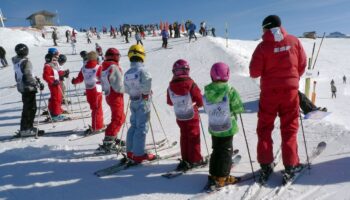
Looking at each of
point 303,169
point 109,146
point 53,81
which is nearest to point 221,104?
point 303,169

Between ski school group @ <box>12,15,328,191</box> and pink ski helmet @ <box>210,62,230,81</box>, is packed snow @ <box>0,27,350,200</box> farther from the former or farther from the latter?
pink ski helmet @ <box>210,62,230,81</box>

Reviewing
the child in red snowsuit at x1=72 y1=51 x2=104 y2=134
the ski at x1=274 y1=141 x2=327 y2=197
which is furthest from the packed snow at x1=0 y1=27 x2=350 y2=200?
the child in red snowsuit at x1=72 y1=51 x2=104 y2=134

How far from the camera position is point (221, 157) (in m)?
4.58

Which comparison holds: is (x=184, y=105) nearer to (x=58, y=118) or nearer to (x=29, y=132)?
(x=29, y=132)

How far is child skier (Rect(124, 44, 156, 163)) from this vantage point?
5.64m

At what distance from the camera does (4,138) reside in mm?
8648

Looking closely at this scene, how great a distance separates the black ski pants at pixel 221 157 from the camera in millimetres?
4551

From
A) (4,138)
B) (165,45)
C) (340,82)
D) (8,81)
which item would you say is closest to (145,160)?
(4,138)

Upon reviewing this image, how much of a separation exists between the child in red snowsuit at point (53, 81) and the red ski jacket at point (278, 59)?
6.89 meters

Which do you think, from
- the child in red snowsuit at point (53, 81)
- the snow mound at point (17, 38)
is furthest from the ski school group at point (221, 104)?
the snow mound at point (17, 38)

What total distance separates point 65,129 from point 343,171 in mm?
6916

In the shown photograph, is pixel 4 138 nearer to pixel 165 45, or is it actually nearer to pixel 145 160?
pixel 145 160

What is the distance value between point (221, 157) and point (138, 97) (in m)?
1.87

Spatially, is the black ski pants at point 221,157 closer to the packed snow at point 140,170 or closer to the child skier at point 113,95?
the packed snow at point 140,170
